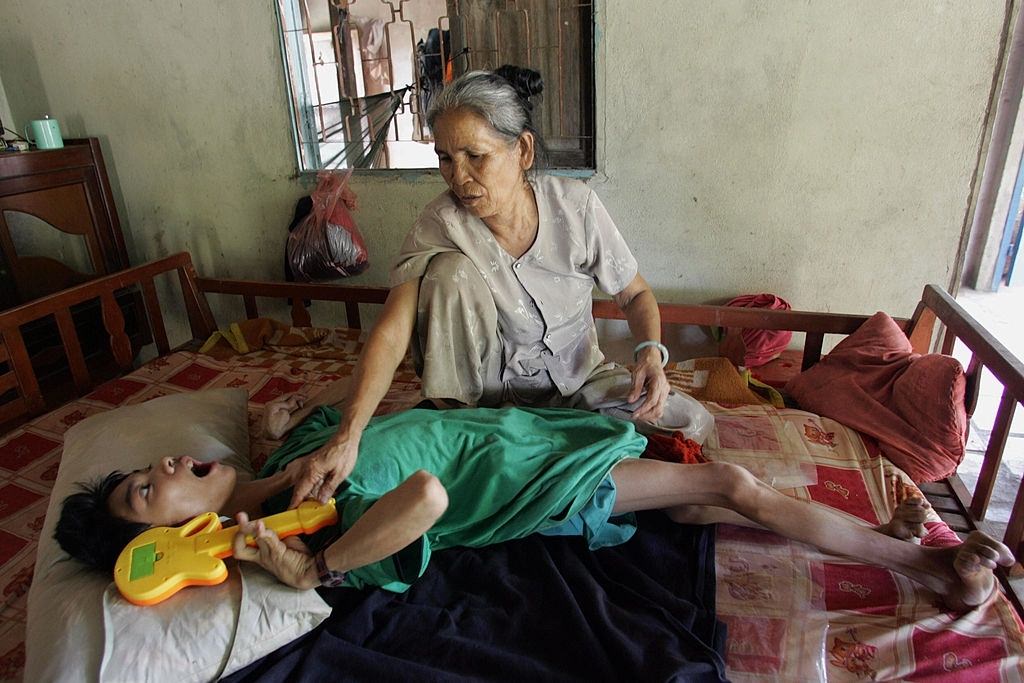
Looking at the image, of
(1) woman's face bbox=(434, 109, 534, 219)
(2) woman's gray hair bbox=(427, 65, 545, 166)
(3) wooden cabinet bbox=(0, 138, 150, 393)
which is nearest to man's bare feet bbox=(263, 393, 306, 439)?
(1) woman's face bbox=(434, 109, 534, 219)

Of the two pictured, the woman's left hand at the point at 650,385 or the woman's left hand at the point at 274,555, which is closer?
the woman's left hand at the point at 274,555

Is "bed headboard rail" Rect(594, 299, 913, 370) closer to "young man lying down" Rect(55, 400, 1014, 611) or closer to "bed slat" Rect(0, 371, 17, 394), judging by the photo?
"young man lying down" Rect(55, 400, 1014, 611)

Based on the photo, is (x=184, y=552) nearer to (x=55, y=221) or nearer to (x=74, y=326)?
(x=74, y=326)

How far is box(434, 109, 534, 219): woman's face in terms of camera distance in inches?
57.1

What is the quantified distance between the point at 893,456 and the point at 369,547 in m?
1.35

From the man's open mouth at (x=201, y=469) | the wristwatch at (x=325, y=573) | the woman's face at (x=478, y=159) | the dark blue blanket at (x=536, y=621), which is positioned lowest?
the dark blue blanket at (x=536, y=621)

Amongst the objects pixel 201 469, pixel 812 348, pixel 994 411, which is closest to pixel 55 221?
pixel 201 469

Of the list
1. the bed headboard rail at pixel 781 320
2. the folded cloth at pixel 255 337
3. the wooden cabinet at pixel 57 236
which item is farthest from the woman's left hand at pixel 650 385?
the wooden cabinet at pixel 57 236

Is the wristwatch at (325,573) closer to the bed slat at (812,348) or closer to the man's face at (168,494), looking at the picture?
the man's face at (168,494)

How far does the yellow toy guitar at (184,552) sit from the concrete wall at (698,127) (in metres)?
1.54

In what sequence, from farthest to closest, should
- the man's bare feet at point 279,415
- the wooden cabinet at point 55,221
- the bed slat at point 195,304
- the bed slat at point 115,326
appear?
the bed slat at point 195,304 → the wooden cabinet at point 55,221 → the bed slat at point 115,326 → the man's bare feet at point 279,415

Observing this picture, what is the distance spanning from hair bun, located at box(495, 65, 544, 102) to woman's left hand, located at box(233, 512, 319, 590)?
3.56 ft

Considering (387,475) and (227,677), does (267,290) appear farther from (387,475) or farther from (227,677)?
(227,677)

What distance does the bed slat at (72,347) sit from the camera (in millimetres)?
2184
